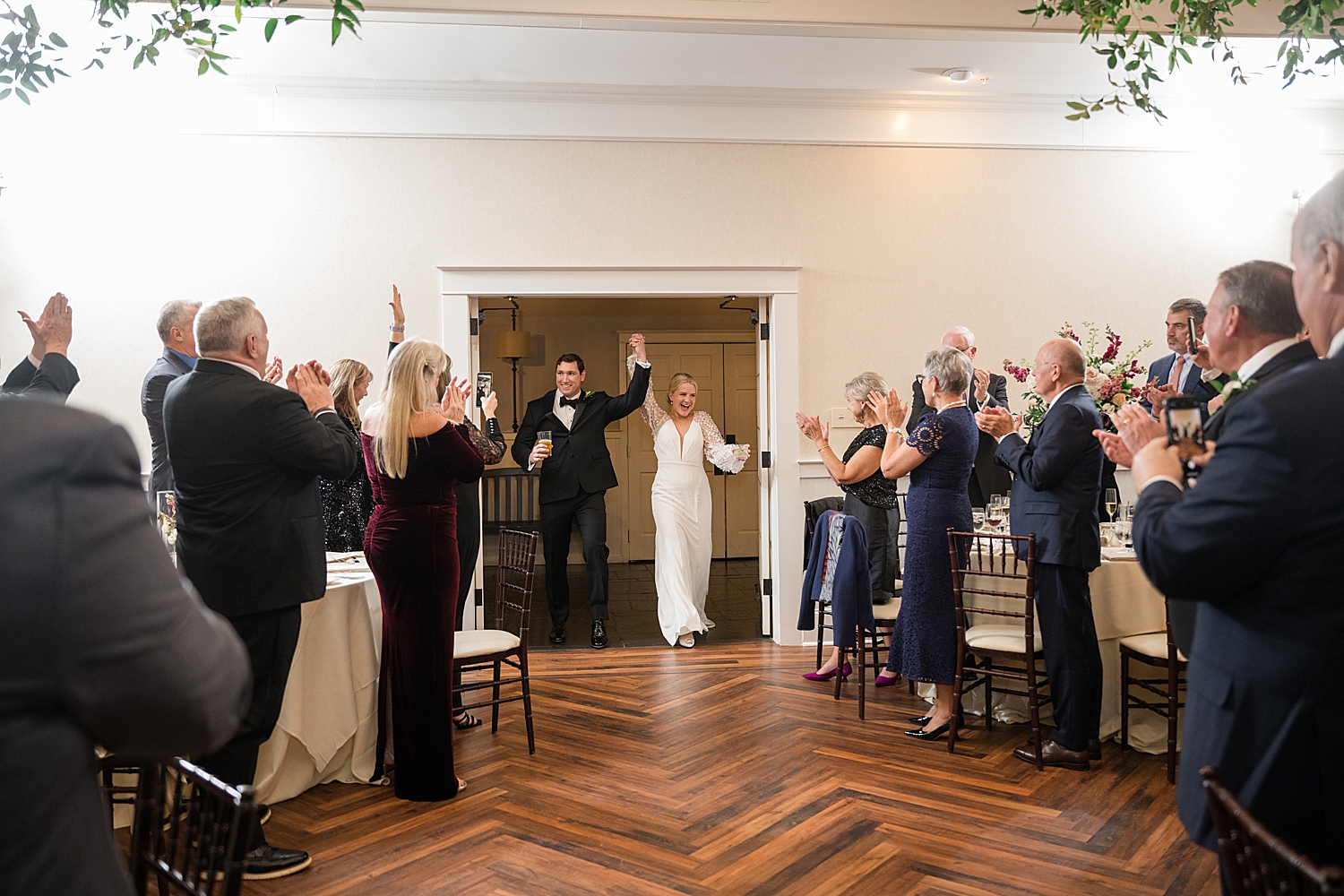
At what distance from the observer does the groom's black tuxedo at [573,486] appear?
6320 mm

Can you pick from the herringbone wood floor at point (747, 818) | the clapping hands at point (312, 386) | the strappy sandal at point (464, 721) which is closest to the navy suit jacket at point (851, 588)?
the herringbone wood floor at point (747, 818)

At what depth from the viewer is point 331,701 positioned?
3689 millimetres

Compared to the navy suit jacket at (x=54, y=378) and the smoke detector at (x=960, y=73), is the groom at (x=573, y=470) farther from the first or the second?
the navy suit jacket at (x=54, y=378)

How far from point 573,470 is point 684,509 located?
0.77 m

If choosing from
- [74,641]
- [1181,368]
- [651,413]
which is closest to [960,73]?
[1181,368]

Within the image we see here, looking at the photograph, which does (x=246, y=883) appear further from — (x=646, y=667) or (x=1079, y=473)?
(x=1079, y=473)

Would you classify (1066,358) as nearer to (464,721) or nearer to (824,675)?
(824,675)

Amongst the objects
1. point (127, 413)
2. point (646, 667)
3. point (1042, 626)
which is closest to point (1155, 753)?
point (1042, 626)

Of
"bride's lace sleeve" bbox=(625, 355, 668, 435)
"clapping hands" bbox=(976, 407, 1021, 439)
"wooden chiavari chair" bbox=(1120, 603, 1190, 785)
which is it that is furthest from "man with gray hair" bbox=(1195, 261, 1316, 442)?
"bride's lace sleeve" bbox=(625, 355, 668, 435)

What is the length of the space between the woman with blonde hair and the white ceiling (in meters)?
1.77

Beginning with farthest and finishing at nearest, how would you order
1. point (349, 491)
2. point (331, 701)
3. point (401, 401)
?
point (349, 491) < point (331, 701) < point (401, 401)

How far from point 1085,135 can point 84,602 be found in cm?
669

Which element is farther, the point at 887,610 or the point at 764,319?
the point at 764,319

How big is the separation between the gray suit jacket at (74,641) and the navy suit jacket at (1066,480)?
11.3 ft
